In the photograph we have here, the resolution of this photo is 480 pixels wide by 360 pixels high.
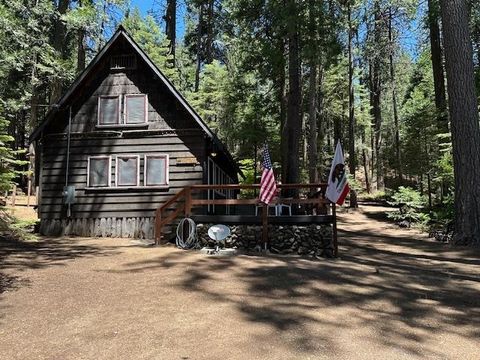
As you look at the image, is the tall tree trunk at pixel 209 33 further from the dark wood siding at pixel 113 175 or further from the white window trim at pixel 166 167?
the white window trim at pixel 166 167

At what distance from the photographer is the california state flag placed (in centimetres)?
984

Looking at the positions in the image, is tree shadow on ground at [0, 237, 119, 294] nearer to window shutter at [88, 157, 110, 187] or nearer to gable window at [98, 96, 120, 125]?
window shutter at [88, 157, 110, 187]

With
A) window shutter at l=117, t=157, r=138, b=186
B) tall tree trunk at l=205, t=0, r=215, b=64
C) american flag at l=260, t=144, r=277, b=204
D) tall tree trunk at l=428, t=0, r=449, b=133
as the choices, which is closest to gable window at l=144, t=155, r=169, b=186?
window shutter at l=117, t=157, r=138, b=186

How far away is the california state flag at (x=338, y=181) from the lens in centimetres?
984

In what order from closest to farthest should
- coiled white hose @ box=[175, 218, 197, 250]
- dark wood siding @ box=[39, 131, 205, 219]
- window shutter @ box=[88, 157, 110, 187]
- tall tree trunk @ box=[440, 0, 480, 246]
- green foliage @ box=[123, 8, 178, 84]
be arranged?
coiled white hose @ box=[175, 218, 197, 250] → tall tree trunk @ box=[440, 0, 480, 246] → dark wood siding @ box=[39, 131, 205, 219] → window shutter @ box=[88, 157, 110, 187] → green foliage @ box=[123, 8, 178, 84]

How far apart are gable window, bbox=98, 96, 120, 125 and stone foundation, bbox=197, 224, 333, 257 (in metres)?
6.41

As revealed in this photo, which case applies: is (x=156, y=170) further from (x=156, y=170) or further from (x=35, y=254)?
(x=35, y=254)

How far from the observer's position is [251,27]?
60.6ft

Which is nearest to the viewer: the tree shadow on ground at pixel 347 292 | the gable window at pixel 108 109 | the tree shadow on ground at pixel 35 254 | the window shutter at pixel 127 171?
the tree shadow on ground at pixel 347 292

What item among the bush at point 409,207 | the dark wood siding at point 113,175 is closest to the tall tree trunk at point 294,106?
the dark wood siding at point 113,175

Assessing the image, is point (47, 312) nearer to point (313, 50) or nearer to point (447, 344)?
point (447, 344)

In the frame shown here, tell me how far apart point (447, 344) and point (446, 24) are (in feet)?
32.9

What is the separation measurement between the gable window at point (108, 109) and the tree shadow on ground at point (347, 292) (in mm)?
7183

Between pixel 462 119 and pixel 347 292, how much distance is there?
7.34 metres
